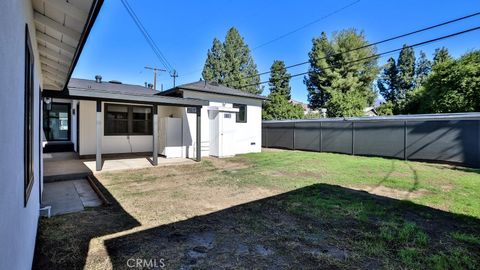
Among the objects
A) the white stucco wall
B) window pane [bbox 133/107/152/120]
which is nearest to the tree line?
the white stucco wall

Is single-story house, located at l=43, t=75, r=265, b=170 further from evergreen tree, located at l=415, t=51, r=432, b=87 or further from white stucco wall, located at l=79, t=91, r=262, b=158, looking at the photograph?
evergreen tree, located at l=415, t=51, r=432, b=87

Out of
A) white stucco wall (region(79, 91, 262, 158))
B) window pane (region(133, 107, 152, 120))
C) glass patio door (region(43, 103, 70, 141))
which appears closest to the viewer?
white stucco wall (region(79, 91, 262, 158))

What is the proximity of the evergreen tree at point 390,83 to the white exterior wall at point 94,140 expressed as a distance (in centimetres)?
3377

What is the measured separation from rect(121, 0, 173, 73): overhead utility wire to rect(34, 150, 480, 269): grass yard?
341 inches

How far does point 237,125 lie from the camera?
13.1 meters

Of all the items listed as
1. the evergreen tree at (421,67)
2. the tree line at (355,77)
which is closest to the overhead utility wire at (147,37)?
the tree line at (355,77)

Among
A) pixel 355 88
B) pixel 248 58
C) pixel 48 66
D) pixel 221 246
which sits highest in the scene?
pixel 248 58

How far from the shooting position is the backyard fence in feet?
32.1

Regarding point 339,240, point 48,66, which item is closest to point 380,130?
point 339,240

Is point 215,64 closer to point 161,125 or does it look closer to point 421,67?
point 161,125

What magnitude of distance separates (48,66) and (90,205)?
262 centimetres

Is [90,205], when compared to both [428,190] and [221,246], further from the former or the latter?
[428,190]

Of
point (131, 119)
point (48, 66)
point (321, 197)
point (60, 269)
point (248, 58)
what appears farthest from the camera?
point (248, 58)

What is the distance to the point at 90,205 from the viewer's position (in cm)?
473
